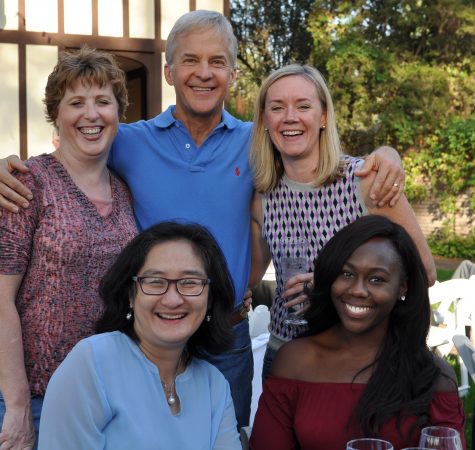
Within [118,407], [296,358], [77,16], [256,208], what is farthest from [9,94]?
[118,407]

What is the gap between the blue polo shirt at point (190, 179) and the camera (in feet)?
10.2

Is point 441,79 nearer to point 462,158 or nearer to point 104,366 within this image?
point 462,158

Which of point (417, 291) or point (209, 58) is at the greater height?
point (209, 58)

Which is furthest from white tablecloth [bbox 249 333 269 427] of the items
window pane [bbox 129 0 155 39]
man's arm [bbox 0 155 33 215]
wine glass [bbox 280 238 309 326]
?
window pane [bbox 129 0 155 39]

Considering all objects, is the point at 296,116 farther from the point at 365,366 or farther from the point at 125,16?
the point at 125,16

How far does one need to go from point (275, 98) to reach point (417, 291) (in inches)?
39.8

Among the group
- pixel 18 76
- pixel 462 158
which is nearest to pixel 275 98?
pixel 18 76

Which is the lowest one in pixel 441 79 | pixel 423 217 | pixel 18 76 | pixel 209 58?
pixel 423 217

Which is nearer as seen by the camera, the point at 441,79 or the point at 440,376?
the point at 440,376

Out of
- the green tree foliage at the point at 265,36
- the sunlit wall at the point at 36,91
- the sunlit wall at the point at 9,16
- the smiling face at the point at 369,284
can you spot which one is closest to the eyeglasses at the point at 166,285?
the smiling face at the point at 369,284

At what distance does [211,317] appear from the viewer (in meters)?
2.46

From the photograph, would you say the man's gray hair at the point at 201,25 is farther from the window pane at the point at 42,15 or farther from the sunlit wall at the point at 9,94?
the window pane at the point at 42,15

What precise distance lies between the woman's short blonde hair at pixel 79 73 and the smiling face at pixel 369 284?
1162 mm

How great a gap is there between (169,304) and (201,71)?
4.17 feet
